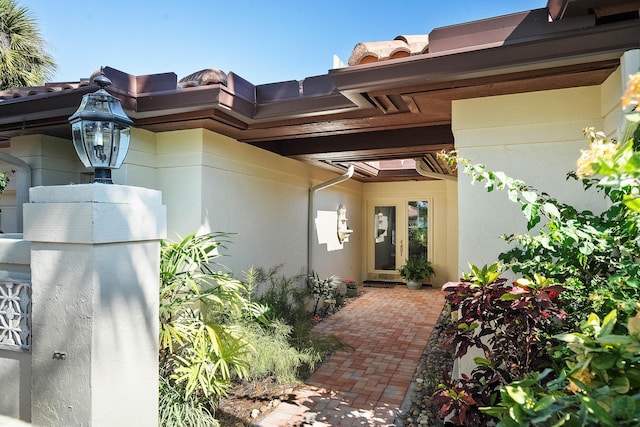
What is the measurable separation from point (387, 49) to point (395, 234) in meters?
9.68

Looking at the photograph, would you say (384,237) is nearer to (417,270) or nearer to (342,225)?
(417,270)

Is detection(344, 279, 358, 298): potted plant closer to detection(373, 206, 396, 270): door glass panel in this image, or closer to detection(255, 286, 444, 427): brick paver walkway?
detection(255, 286, 444, 427): brick paver walkway

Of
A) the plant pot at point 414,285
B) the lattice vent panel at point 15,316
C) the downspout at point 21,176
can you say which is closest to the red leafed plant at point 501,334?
the lattice vent panel at point 15,316

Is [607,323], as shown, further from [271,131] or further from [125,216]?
[271,131]

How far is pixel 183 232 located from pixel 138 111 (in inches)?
68.3

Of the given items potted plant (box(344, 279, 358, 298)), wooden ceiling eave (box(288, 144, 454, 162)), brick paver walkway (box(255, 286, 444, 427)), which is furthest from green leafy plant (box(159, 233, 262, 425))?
potted plant (box(344, 279, 358, 298))

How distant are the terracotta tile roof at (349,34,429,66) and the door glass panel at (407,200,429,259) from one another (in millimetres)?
9109

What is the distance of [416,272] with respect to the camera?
1162cm

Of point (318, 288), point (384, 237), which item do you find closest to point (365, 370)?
point (318, 288)

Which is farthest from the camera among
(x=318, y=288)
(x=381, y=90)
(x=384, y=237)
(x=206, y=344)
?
(x=384, y=237)

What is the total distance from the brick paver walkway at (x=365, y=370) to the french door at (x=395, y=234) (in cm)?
358

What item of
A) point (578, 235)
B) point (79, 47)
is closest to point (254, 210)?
point (578, 235)

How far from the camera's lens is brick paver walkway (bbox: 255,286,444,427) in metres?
3.93

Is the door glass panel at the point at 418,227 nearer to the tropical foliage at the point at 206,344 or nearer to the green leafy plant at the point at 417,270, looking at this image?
the green leafy plant at the point at 417,270
